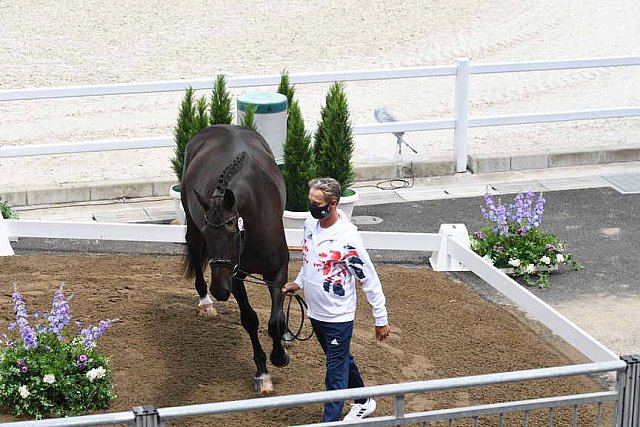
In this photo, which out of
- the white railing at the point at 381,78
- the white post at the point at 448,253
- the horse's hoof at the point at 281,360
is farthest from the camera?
the white railing at the point at 381,78

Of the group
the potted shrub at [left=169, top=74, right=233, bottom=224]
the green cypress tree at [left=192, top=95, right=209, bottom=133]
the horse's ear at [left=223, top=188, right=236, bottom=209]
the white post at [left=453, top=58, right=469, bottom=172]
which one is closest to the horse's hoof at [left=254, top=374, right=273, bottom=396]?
the horse's ear at [left=223, top=188, right=236, bottom=209]

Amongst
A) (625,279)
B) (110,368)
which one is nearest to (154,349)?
(110,368)

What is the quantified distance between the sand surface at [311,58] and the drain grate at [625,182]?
1.08 meters

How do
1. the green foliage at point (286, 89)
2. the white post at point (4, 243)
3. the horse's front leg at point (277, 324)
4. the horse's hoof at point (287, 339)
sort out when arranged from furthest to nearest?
1. the green foliage at point (286, 89)
2. the white post at point (4, 243)
3. the horse's hoof at point (287, 339)
4. the horse's front leg at point (277, 324)

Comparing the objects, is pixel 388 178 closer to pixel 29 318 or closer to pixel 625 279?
pixel 625 279

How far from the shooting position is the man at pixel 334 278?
7.40m

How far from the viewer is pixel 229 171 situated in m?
8.16

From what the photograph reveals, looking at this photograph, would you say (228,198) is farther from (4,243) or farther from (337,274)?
(4,243)

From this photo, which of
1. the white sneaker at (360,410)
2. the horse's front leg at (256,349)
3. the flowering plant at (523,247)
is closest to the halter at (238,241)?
the horse's front leg at (256,349)

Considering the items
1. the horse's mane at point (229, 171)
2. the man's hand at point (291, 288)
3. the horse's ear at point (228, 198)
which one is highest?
the horse's mane at point (229, 171)

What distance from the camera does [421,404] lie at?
324 inches

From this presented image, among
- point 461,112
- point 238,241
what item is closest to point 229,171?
point 238,241

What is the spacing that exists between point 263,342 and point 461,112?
633cm

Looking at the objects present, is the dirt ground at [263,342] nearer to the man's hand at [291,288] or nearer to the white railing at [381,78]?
the man's hand at [291,288]
